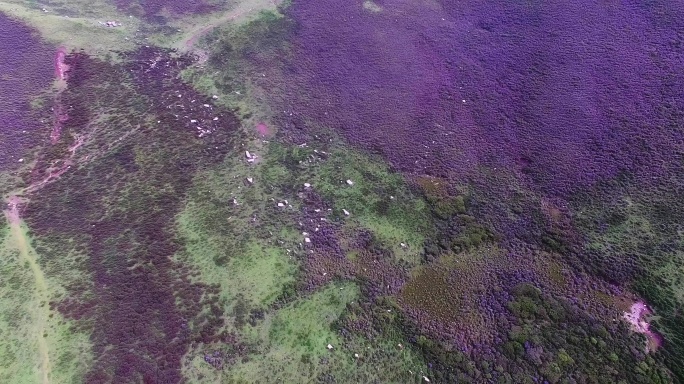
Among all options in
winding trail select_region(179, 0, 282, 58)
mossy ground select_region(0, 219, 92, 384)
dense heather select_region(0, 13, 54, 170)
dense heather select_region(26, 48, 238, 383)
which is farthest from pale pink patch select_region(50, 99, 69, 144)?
winding trail select_region(179, 0, 282, 58)

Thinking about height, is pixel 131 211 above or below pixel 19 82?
below

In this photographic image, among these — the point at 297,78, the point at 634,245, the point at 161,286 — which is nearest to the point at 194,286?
the point at 161,286

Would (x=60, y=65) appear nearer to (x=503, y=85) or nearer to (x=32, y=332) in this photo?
(x=32, y=332)

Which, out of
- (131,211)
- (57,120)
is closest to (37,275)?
(131,211)

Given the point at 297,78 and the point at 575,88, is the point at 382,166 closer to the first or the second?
the point at 297,78

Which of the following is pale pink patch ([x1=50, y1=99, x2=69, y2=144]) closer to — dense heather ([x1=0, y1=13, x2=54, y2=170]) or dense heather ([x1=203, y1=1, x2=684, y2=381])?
dense heather ([x1=0, y1=13, x2=54, y2=170])

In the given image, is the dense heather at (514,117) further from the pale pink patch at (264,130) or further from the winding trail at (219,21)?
the winding trail at (219,21)
